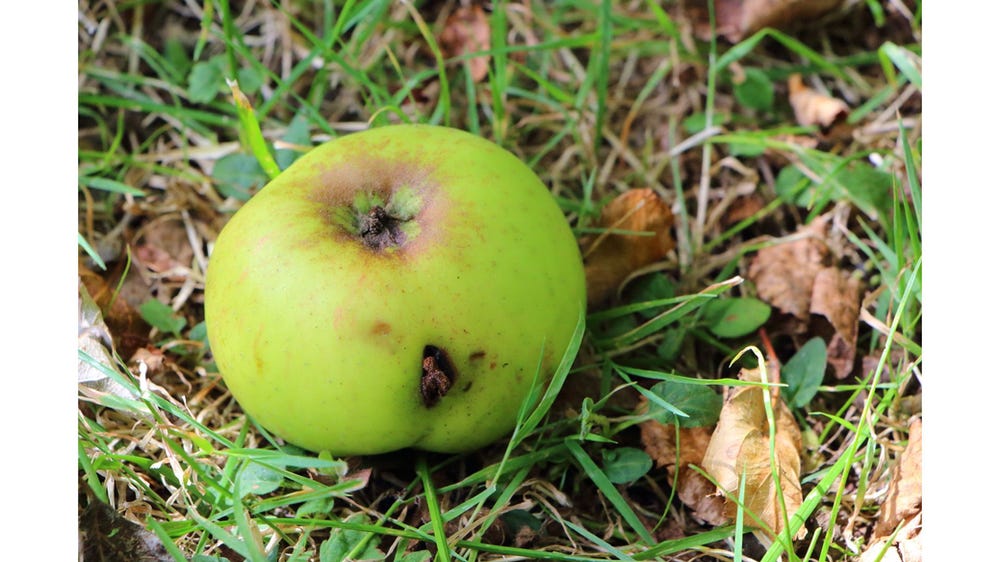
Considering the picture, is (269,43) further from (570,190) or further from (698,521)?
(698,521)

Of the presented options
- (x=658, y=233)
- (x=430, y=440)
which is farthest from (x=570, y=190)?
(x=430, y=440)

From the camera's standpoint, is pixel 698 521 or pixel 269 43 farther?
pixel 269 43

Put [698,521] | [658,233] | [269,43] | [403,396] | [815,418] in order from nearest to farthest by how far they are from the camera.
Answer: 1. [403,396]
2. [698,521]
3. [815,418]
4. [658,233]
5. [269,43]

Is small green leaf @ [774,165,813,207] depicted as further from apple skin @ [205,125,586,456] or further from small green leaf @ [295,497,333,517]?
small green leaf @ [295,497,333,517]

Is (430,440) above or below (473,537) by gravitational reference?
above

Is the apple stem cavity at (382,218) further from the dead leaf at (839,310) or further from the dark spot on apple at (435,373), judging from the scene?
the dead leaf at (839,310)

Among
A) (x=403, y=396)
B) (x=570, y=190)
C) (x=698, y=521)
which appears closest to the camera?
(x=403, y=396)

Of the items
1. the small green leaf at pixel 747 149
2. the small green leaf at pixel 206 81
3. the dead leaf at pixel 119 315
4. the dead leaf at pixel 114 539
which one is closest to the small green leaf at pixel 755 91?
the small green leaf at pixel 747 149

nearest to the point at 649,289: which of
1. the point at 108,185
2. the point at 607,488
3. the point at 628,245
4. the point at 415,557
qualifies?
the point at 628,245
